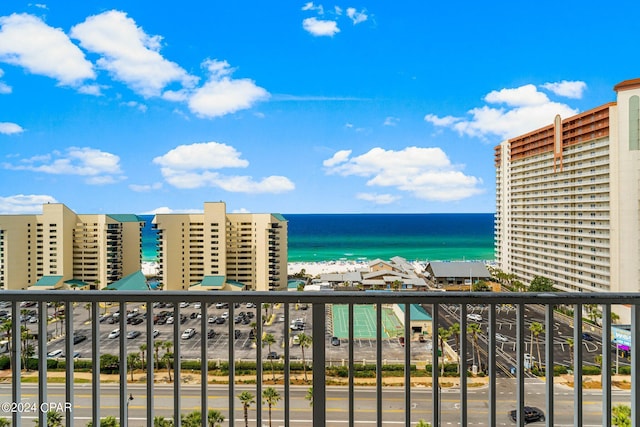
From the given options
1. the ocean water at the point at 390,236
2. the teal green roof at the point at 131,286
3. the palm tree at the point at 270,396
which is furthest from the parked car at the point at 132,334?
the ocean water at the point at 390,236

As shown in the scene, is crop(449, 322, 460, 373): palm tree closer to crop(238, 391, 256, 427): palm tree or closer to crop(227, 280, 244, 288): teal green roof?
crop(238, 391, 256, 427): palm tree

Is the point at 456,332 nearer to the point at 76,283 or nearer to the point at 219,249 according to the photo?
the point at 219,249

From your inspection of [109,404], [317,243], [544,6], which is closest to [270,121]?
[317,243]

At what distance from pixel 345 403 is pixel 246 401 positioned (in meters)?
0.36

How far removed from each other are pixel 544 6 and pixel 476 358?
303 centimetres

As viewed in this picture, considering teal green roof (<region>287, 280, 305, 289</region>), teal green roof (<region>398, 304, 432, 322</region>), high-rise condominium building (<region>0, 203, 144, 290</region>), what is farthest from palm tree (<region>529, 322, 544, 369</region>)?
high-rise condominium building (<region>0, 203, 144, 290</region>)

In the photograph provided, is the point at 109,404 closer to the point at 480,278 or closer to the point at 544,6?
the point at 480,278

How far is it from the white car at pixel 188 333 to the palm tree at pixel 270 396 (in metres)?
0.32

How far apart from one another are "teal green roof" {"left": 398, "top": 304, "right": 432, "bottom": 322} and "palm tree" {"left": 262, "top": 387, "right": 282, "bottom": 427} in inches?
21.9

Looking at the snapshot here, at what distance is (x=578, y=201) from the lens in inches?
104

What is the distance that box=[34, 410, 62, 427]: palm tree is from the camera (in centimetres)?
127

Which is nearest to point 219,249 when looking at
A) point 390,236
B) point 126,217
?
point 126,217

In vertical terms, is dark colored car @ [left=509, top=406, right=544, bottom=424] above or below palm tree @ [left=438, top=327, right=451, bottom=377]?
below

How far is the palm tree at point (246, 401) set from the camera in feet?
4.30
